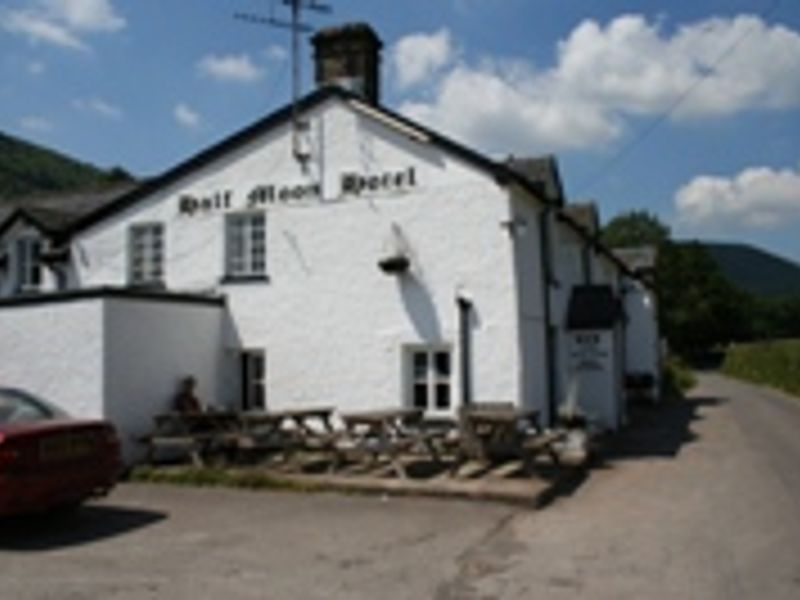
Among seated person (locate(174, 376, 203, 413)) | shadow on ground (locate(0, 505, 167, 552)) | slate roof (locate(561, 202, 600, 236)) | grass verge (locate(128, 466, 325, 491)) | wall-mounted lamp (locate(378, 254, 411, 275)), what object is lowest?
shadow on ground (locate(0, 505, 167, 552))

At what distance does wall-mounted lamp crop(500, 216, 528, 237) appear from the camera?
1398 cm

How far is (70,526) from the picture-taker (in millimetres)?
9195

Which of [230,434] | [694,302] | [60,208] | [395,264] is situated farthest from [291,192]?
[694,302]

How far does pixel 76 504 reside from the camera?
381 inches

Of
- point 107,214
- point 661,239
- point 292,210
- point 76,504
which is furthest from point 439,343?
point 661,239

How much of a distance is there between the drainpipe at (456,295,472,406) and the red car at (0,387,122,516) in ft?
20.6

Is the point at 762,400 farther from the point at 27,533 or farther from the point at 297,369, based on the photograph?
the point at 27,533

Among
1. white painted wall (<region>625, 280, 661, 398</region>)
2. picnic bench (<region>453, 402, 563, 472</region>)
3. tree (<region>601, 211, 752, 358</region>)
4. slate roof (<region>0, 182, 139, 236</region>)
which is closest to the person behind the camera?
picnic bench (<region>453, 402, 563, 472</region>)

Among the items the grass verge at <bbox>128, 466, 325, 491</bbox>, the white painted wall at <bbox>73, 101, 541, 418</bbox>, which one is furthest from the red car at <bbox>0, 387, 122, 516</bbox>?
the white painted wall at <bbox>73, 101, 541, 418</bbox>

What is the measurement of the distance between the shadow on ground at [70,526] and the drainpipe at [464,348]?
5.86 metres

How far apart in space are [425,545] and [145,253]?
11290 mm

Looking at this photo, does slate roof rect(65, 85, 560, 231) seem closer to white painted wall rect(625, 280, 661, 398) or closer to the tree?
white painted wall rect(625, 280, 661, 398)

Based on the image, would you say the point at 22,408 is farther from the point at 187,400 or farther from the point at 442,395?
the point at 442,395

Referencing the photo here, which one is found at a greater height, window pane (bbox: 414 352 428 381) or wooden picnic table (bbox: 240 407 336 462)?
window pane (bbox: 414 352 428 381)
